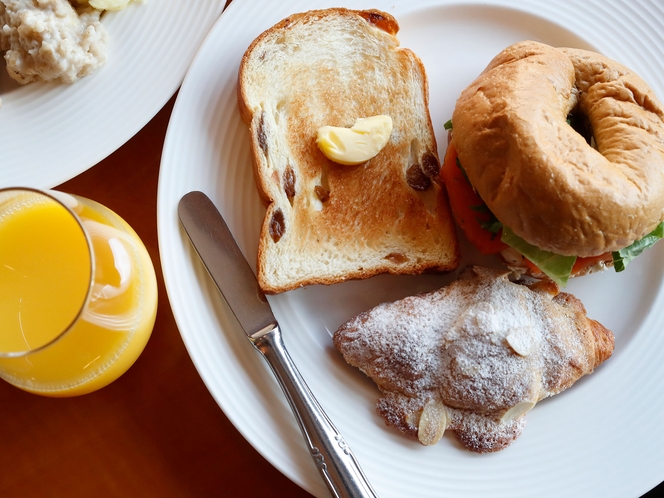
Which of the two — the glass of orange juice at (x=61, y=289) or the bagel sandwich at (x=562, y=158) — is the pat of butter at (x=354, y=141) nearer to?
the bagel sandwich at (x=562, y=158)

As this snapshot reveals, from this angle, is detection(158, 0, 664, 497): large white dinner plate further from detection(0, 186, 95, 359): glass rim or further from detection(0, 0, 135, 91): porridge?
detection(0, 186, 95, 359): glass rim

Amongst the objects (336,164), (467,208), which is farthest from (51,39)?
(467,208)

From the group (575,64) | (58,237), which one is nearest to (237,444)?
(58,237)

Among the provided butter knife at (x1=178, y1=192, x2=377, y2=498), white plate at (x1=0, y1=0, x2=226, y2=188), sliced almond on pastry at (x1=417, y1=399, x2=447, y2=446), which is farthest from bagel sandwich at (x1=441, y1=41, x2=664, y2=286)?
white plate at (x1=0, y1=0, x2=226, y2=188)

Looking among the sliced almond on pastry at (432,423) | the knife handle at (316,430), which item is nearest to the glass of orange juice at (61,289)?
the knife handle at (316,430)

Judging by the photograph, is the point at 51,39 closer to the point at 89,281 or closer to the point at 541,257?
the point at 89,281
